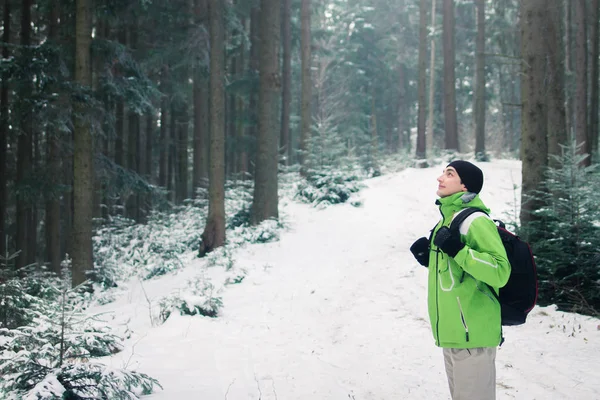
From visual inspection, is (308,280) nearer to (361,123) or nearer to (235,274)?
(235,274)

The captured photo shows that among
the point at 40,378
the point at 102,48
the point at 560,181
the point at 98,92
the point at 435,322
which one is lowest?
the point at 40,378

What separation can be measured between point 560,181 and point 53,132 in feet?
34.3

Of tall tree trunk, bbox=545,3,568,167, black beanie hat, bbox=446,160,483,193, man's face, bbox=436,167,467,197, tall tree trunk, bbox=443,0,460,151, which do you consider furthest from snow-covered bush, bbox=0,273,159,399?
tall tree trunk, bbox=443,0,460,151

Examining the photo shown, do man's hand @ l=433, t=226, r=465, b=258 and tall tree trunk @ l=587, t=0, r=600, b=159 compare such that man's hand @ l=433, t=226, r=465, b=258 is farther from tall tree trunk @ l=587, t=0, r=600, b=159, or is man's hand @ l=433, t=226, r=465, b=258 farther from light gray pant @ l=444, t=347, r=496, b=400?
tall tree trunk @ l=587, t=0, r=600, b=159

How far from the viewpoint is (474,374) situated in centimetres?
332

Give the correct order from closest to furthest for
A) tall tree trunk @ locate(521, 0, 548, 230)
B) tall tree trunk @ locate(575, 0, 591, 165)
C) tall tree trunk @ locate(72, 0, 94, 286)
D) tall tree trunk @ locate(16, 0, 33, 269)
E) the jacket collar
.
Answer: the jacket collar < tall tree trunk @ locate(521, 0, 548, 230) < tall tree trunk @ locate(72, 0, 94, 286) < tall tree trunk @ locate(16, 0, 33, 269) < tall tree trunk @ locate(575, 0, 591, 165)

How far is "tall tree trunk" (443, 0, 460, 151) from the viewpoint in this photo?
22312 millimetres

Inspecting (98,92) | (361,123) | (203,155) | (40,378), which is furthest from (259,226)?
(361,123)

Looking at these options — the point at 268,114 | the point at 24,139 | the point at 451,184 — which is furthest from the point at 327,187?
the point at 451,184

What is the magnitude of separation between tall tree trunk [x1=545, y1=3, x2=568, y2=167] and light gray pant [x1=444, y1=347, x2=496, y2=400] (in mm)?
6363

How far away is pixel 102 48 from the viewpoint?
1155 centimetres

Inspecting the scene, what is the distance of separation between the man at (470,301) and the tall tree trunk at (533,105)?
5576mm

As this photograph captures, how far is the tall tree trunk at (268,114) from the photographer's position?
1373 cm

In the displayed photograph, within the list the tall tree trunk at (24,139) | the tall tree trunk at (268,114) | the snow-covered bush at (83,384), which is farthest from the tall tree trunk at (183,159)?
the snow-covered bush at (83,384)
